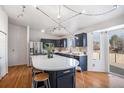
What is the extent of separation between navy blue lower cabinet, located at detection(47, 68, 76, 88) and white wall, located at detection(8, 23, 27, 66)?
5227mm

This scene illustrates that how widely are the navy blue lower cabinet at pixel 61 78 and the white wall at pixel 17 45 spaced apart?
523cm

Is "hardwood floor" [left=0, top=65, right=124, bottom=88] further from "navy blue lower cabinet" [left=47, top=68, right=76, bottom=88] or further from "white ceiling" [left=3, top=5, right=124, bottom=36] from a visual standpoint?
"white ceiling" [left=3, top=5, right=124, bottom=36]

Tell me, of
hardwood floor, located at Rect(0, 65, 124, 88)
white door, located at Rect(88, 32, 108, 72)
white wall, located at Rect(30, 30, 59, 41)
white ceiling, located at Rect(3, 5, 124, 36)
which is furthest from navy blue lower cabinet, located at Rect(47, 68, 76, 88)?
white wall, located at Rect(30, 30, 59, 41)

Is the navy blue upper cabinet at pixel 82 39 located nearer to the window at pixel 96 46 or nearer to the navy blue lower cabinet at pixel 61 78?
the window at pixel 96 46

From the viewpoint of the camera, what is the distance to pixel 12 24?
649cm

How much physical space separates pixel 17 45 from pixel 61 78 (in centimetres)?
550

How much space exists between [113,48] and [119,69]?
3.28ft

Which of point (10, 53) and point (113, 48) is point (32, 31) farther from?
point (113, 48)

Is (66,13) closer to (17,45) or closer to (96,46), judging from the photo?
(96,46)

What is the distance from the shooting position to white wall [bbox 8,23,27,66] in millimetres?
6496

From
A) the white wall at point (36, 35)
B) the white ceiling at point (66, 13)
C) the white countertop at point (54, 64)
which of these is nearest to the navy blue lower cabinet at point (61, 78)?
the white countertop at point (54, 64)

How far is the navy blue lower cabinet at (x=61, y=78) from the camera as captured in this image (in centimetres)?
217

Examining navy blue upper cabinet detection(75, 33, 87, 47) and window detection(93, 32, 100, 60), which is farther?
navy blue upper cabinet detection(75, 33, 87, 47)

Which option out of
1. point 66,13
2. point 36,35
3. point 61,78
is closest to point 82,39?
point 66,13
